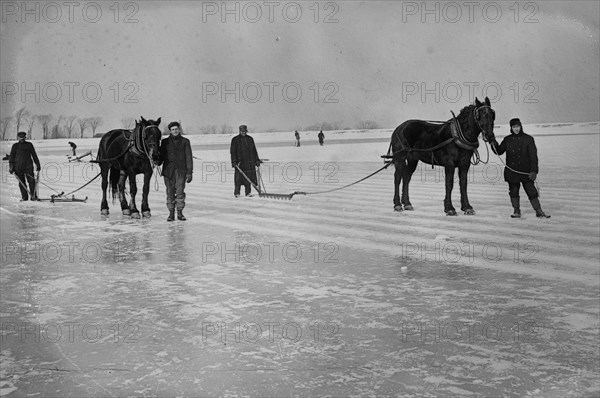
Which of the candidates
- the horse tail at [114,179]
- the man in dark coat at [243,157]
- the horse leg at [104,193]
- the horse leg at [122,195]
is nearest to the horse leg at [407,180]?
the man in dark coat at [243,157]

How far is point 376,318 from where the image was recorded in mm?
4477

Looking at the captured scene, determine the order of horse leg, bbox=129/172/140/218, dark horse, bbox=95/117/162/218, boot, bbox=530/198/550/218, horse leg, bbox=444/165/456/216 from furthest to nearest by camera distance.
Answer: horse leg, bbox=129/172/140/218, dark horse, bbox=95/117/162/218, horse leg, bbox=444/165/456/216, boot, bbox=530/198/550/218

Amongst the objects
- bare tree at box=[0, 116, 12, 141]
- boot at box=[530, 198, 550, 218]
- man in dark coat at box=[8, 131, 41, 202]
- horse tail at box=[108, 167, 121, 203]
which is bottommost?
boot at box=[530, 198, 550, 218]

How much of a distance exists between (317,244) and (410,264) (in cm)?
153

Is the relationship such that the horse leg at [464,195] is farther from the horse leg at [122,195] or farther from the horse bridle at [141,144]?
the horse leg at [122,195]

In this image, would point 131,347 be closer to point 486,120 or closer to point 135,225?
point 135,225

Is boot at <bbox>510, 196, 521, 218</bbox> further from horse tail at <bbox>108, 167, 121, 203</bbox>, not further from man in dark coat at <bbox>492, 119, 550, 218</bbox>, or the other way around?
horse tail at <bbox>108, 167, 121, 203</bbox>

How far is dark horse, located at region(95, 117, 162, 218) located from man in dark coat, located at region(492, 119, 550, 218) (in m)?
5.04

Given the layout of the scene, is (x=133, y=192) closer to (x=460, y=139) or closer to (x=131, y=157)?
(x=131, y=157)

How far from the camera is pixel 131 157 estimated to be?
1054 centimetres

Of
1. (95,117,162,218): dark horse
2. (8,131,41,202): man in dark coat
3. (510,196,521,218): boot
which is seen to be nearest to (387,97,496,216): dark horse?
(510,196,521,218): boot

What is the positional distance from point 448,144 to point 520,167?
1193mm

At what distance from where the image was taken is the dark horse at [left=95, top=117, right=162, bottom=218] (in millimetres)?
10016

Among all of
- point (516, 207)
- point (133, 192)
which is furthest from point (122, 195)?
point (516, 207)
